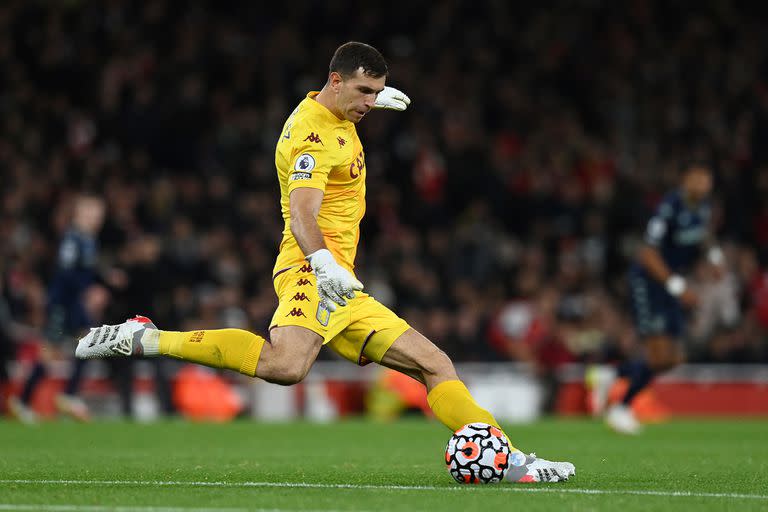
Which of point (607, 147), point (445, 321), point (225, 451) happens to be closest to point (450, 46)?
point (607, 147)

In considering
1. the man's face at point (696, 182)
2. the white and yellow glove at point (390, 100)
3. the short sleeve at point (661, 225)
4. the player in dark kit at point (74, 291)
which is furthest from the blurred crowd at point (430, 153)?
the white and yellow glove at point (390, 100)

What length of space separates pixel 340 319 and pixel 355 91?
1.19m

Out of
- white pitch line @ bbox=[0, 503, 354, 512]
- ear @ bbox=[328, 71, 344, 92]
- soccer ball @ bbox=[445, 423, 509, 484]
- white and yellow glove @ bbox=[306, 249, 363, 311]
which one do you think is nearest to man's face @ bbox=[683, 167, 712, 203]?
ear @ bbox=[328, 71, 344, 92]

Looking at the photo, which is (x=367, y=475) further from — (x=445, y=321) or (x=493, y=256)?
(x=493, y=256)

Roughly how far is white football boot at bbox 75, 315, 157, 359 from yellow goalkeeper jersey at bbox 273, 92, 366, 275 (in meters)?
0.82

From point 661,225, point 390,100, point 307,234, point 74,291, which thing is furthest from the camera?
point 74,291

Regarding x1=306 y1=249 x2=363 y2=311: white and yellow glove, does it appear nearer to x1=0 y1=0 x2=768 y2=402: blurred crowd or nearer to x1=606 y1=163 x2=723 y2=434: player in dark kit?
x1=606 y1=163 x2=723 y2=434: player in dark kit

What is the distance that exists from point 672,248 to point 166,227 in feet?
26.9

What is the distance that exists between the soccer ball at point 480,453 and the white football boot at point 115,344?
164 centimetres

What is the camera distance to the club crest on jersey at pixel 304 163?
6656 millimetres

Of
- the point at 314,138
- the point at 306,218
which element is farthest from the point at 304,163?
the point at 306,218

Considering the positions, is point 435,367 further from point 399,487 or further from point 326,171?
point 326,171

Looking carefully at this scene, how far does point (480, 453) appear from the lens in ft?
21.4

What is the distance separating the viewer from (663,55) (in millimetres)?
21484
